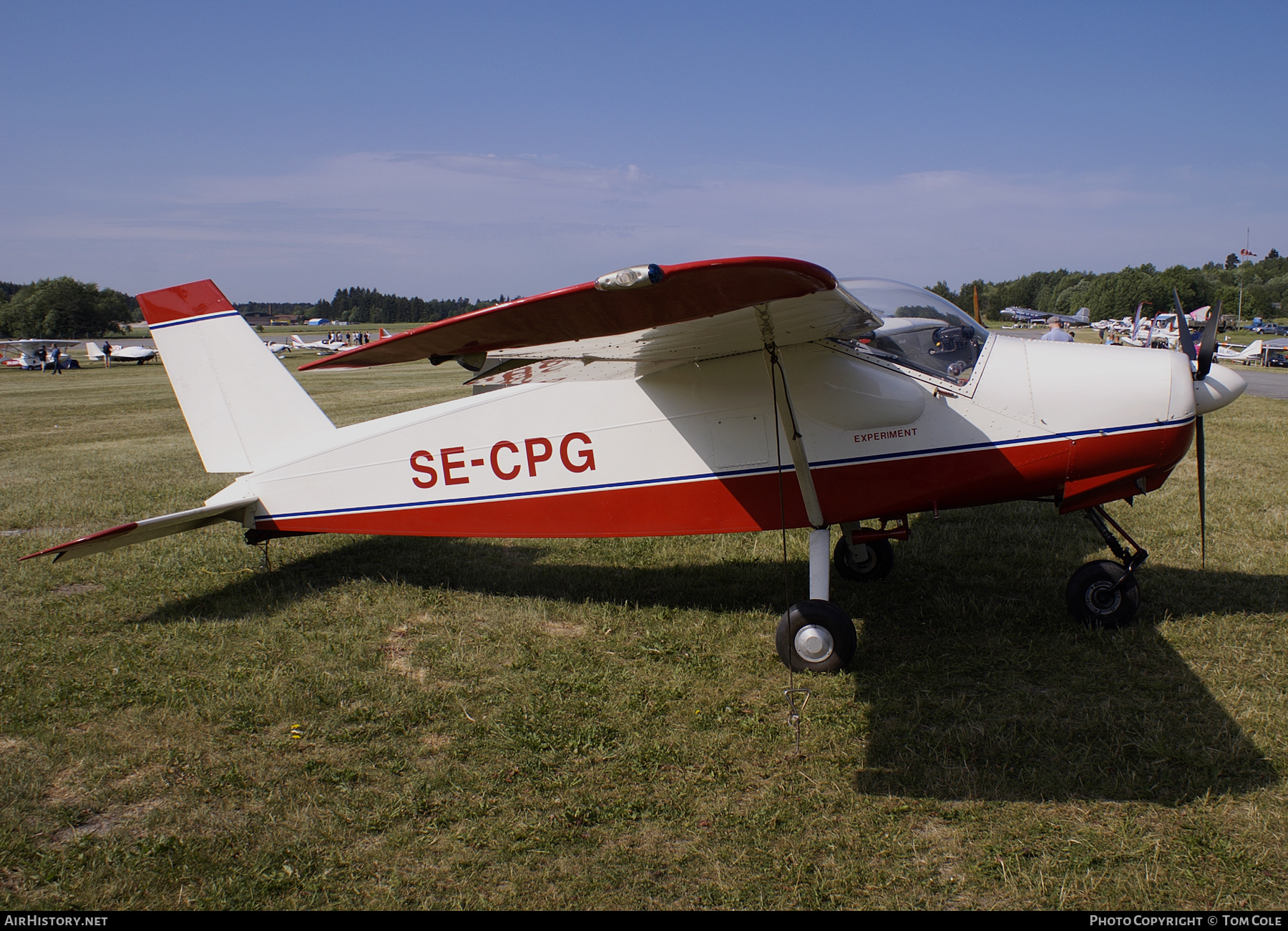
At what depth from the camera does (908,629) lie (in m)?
5.02

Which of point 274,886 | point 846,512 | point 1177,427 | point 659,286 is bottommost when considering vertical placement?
point 274,886

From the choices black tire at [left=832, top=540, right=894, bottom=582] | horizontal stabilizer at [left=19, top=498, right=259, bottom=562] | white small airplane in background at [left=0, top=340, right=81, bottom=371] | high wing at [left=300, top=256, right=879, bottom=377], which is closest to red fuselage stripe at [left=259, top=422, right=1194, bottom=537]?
horizontal stabilizer at [left=19, top=498, right=259, bottom=562]

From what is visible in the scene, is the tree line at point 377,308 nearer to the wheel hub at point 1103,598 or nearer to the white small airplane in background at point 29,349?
the white small airplane in background at point 29,349

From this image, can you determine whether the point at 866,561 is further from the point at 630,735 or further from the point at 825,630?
the point at 630,735

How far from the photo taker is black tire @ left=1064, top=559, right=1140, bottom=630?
15.8ft

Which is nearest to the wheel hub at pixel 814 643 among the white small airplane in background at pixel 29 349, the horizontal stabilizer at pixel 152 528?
the horizontal stabilizer at pixel 152 528

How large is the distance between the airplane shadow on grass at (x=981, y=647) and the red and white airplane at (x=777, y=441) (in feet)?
1.65

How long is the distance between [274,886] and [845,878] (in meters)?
2.09

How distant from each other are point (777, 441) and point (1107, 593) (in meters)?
2.31

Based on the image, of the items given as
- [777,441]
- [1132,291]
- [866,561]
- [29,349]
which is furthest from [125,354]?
[1132,291]

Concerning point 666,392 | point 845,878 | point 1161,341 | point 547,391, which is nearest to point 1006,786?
point 845,878

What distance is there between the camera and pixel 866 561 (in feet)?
19.9

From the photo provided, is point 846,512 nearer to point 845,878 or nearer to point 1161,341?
point 845,878

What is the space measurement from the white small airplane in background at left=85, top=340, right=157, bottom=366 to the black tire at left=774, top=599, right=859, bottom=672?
55.5m
